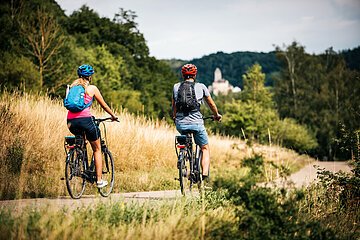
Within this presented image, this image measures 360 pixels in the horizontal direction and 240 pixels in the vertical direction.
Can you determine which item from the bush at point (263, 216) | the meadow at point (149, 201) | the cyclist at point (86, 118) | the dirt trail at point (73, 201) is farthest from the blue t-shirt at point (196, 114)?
the bush at point (263, 216)

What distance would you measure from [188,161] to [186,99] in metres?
1.12

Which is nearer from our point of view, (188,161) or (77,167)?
(77,167)

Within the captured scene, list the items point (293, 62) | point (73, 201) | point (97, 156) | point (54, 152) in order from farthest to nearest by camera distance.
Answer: point (293, 62), point (54, 152), point (97, 156), point (73, 201)

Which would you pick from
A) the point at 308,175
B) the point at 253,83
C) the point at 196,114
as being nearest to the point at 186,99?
the point at 196,114

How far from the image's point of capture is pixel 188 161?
26.3 ft

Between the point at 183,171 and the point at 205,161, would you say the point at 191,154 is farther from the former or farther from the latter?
the point at 183,171

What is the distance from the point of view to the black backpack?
7734mm

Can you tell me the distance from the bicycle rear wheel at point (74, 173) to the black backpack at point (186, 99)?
1.88m

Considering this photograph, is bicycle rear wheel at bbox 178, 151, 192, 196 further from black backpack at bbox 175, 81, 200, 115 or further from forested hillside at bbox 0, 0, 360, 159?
forested hillside at bbox 0, 0, 360, 159

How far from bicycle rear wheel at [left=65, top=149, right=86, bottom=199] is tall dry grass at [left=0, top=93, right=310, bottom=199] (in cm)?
64

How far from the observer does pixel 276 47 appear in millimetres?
62688

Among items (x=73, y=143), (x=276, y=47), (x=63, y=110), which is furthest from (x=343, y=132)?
(x=276, y=47)

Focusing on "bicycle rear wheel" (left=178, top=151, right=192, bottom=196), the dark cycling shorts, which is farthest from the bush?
the dark cycling shorts

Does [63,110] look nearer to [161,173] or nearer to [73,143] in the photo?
[161,173]
